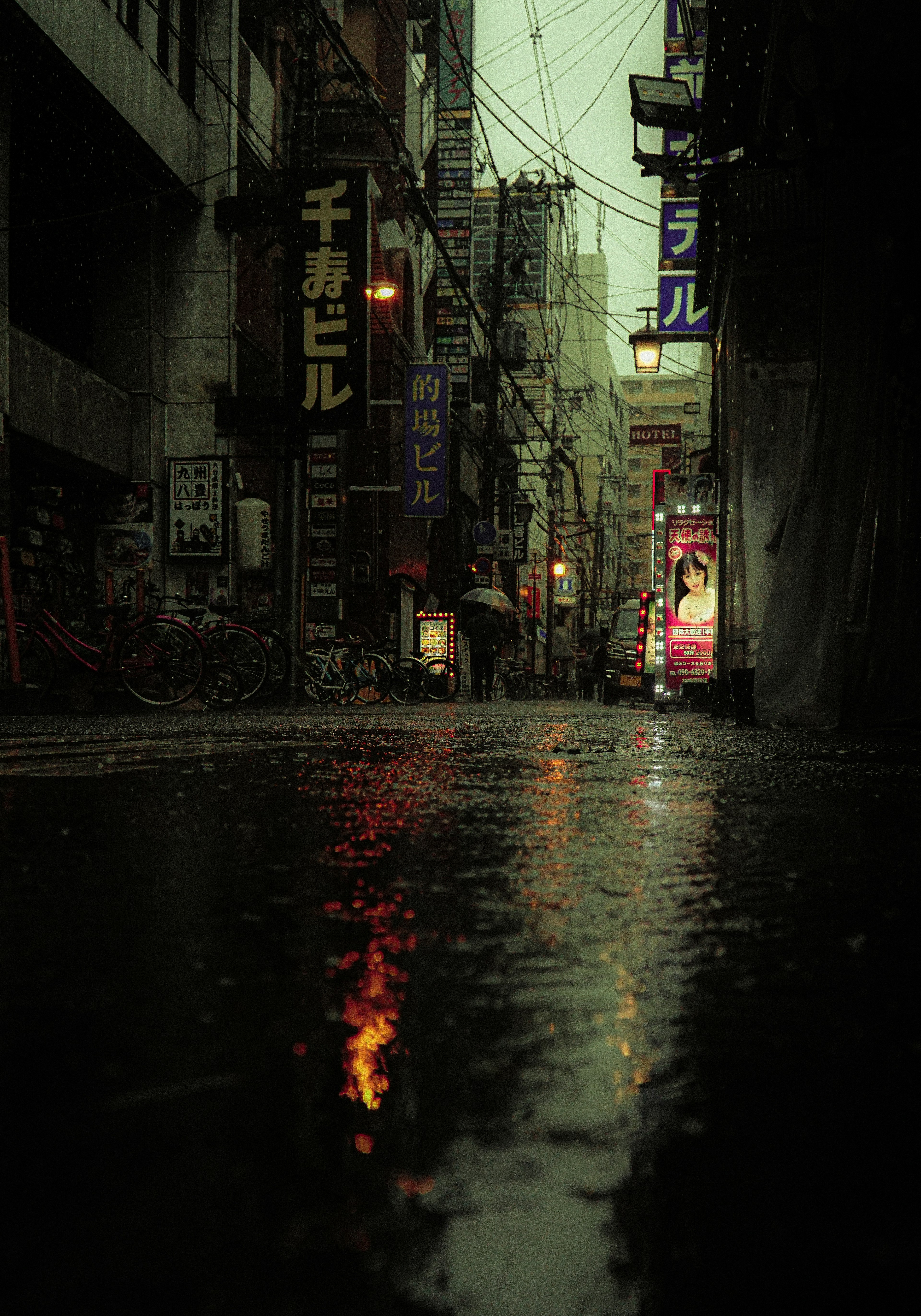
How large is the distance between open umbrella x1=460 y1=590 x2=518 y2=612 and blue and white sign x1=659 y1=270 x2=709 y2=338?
12.2 meters

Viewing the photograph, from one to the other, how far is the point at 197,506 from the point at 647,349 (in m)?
6.44

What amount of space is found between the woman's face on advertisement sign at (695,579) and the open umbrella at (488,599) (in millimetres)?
14741

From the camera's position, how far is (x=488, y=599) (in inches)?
1086

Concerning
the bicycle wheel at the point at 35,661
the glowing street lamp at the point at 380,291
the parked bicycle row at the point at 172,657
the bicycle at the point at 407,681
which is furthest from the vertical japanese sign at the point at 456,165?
the bicycle wheel at the point at 35,661

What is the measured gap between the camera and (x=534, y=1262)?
54 cm

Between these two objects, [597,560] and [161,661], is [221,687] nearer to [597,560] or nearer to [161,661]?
[161,661]

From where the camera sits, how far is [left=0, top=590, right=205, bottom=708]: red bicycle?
9.95 m

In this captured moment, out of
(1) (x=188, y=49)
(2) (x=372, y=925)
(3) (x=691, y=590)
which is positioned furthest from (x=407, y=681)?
(2) (x=372, y=925)

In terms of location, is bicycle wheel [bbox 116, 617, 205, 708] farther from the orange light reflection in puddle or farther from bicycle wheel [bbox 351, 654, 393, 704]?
the orange light reflection in puddle

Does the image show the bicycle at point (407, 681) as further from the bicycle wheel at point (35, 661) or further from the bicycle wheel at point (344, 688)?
the bicycle wheel at point (35, 661)

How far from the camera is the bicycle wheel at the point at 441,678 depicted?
18.5 meters

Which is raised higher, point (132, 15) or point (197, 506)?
point (132, 15)

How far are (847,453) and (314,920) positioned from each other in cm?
539

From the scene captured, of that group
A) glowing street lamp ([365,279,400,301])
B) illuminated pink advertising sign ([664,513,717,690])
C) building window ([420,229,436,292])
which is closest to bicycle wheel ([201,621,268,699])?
illuminated pink advertising sign ([664,513,717,690])
